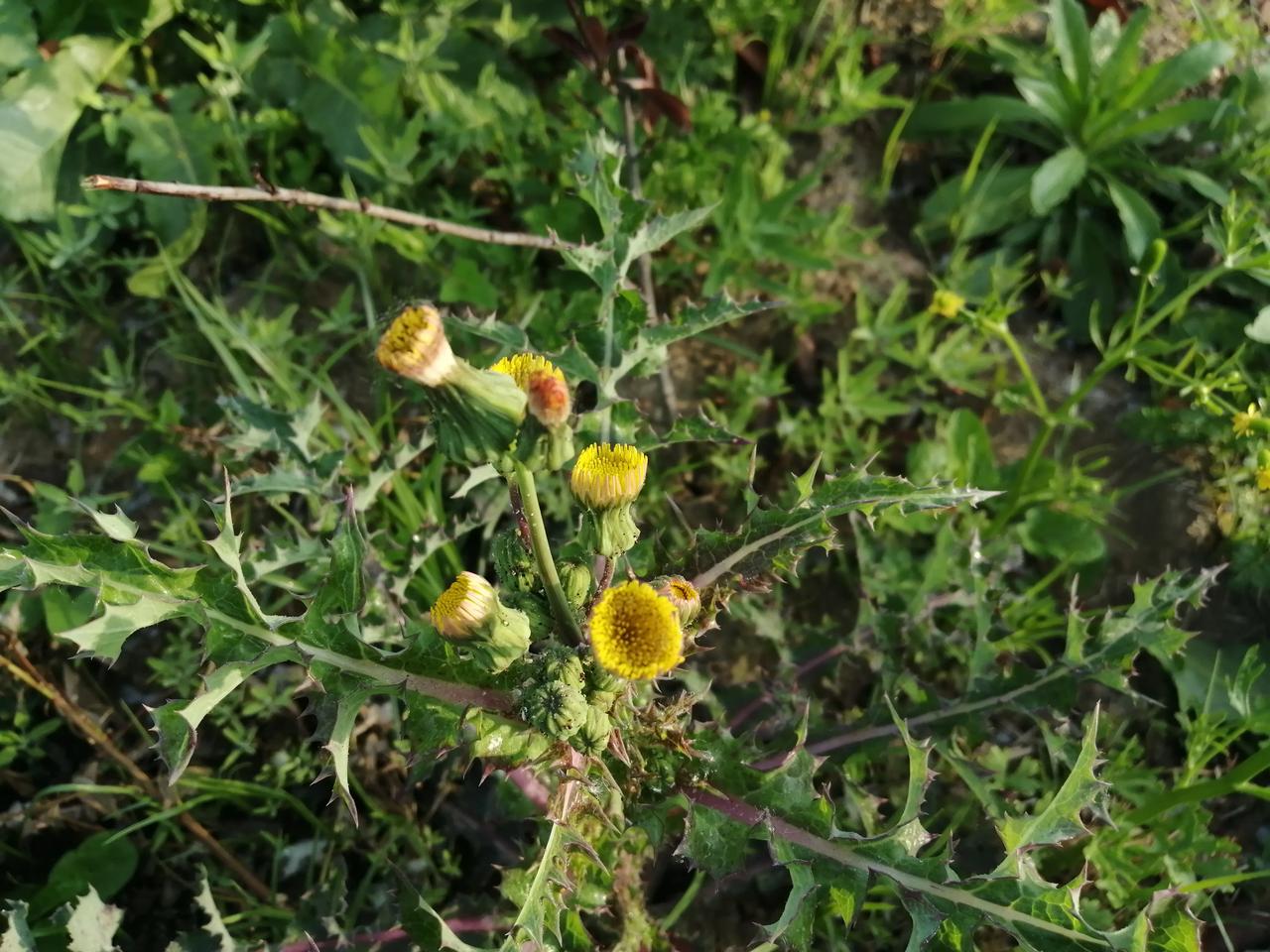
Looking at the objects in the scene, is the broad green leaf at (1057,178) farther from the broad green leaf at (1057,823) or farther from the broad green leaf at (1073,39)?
the broad green leaf at (1057,823)

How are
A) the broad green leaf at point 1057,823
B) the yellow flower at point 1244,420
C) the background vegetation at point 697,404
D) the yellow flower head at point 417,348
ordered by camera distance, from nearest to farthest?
the yellow flower head at point 417,348 → the broad green leaf at point 1057,823 → the background vegetation at point 697,404 → the yellow flower at point 1244,420

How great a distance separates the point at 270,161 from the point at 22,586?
2471mm

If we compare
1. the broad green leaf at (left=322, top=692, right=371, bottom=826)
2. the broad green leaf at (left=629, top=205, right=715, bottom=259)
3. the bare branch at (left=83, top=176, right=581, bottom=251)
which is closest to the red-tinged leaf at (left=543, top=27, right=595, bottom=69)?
the bare branch at (left=83, top=176, right=581, bottom=251)

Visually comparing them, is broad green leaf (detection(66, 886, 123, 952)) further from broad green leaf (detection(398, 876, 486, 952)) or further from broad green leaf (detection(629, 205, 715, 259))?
broad green leaf (detection(629, 205, 715, 259))

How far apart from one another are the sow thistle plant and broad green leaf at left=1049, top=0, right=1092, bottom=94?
220 centimetres

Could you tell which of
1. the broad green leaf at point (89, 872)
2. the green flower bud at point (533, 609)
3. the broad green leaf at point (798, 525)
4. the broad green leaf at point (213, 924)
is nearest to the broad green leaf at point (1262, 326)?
the broad green leaf at point (798, 525)

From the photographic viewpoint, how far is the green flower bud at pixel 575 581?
6.41 ft

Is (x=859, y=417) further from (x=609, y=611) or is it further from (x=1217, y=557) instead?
(x=609, y=611)

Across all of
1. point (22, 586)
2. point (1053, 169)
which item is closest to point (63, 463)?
point (22, 586)

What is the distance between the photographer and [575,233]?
3.35 meters

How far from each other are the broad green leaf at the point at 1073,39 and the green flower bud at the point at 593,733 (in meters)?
3.27

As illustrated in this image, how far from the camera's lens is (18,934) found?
84.4 inches

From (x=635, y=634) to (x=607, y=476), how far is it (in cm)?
31

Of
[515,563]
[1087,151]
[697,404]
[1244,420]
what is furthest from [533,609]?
[1087,151]
